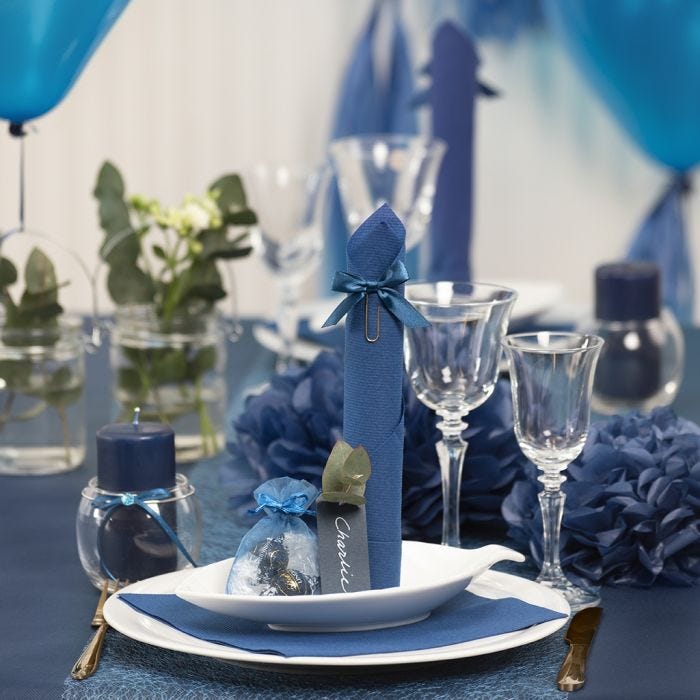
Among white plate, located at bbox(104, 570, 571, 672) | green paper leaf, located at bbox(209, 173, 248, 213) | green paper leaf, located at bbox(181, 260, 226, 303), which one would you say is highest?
green paper leaf, located at bbox(209, 173, 248, 213)

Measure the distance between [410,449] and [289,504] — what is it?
26cm

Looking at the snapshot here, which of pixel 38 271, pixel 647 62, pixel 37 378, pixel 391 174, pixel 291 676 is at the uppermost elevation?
pixel 647 62

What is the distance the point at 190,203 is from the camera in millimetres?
1396

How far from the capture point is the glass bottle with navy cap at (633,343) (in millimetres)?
1512

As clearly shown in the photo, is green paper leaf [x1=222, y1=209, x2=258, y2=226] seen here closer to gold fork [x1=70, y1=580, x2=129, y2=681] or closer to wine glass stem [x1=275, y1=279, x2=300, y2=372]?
wine glass stem [x1=275, y1=279, x2=300, y2=372]

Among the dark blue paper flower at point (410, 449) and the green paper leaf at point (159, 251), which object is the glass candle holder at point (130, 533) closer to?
the dark blue paper flower at point (410, 449)

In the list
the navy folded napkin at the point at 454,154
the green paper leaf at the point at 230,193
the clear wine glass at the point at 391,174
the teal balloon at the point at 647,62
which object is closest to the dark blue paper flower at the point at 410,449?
the green paper leaf at the point at 230,193

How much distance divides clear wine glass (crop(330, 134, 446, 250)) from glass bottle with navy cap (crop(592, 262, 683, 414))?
0.87 ft

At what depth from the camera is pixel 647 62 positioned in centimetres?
290

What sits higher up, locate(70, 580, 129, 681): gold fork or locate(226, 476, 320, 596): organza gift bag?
locate(226, 476, 320, 596): organza gift bag

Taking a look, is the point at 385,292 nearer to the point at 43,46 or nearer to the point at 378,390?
the point at 378,390

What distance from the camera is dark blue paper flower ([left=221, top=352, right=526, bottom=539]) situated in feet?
3.63

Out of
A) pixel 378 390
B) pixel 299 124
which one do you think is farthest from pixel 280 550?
pixel 299 124

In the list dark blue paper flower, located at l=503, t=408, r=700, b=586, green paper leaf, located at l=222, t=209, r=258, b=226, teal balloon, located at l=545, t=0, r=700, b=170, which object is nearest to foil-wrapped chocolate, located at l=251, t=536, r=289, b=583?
dark blue paper flower, located at l=503, t=408, r=700, b=586
